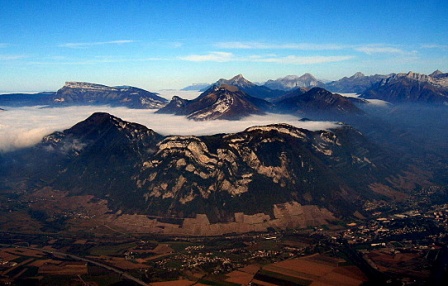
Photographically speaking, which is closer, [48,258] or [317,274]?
[317,274]

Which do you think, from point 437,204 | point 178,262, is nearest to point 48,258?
point 178,262

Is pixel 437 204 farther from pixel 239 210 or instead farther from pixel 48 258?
pixel 48 258

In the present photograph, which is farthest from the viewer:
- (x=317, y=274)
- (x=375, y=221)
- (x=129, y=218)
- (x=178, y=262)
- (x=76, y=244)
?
(x=129, y=218)

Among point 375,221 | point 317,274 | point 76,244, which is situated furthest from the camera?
point 375,221

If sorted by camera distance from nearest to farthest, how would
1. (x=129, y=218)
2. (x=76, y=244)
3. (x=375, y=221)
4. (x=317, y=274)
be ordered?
(x=317, y=274), (x=76, y=244), (x=375, y=221), (x=129, y=218)

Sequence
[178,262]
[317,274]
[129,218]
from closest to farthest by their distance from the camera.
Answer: [317,274] → [178,262] → [129,218]

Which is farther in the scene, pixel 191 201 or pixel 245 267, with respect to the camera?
pixel 191 201

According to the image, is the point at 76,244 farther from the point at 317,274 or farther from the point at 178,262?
the point at 317,274

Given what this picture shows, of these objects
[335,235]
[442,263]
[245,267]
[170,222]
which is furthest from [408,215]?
[170,222]
